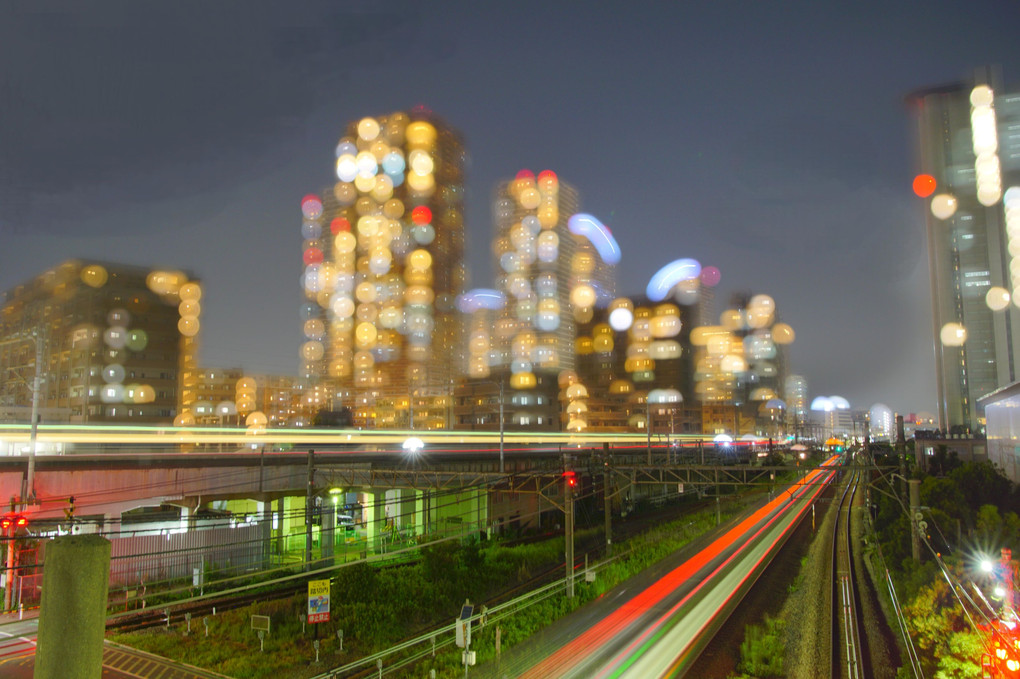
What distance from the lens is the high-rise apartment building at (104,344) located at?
172 ft

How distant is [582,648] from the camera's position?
1434 centimetres

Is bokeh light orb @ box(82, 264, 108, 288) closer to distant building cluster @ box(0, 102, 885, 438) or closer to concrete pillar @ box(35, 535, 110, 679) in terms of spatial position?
distant building cluster @ box(0, 102, 885, 438)

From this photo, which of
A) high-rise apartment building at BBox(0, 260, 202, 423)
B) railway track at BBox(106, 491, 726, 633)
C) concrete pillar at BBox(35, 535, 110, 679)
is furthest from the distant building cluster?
concrete pillar at BBox(35, 535, 110, 679)

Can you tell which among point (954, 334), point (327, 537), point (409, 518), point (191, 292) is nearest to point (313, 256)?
point (191, 292)

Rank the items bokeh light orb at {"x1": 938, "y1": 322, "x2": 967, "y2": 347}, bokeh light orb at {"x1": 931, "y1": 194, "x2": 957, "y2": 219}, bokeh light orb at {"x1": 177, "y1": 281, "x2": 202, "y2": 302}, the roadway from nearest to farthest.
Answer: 1. the roadway
2. bokeh light orb at {"x1": 177, "y1": 281, "x2": 202, "y2": 302}
3. bokeh light orb at {"x1": 931, "y1": 194, "x2": 957, "y2": 219}
4. bokeh light orb at {"x1": 938, "y1": 322, "x2": 967, "y2": 347}

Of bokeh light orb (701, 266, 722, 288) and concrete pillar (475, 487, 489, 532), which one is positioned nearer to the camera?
concrete pillar (475, 487, 489, 532)

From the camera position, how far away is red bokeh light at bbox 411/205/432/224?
122 meters

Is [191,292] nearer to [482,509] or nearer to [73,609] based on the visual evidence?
[482,509]

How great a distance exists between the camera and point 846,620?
58.6 ft

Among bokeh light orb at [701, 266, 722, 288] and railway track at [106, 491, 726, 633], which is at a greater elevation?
bokeh light orb at [701, 266, 722, 288]

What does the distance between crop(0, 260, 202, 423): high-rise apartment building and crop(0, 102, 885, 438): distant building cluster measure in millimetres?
A: 6193

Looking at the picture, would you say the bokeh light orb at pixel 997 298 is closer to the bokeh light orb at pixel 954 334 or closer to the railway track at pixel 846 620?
the bokeh light orb at pixel 954 334

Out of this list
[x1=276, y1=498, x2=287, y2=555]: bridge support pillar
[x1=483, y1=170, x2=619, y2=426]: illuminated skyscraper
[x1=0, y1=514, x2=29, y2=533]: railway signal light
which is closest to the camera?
[x1=0, y1=514, x2=29, y2=533]: railway signal light

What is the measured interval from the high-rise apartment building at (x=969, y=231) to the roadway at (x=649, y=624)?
48.2m
